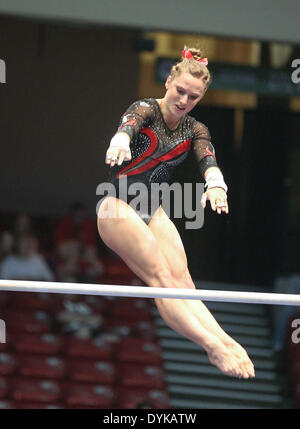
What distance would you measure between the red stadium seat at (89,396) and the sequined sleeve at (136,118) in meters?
4.26

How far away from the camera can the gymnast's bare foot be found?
4.12m

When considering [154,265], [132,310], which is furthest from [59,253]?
[154,265]

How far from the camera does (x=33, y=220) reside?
31.4 feet

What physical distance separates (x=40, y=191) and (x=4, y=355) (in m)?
2.36

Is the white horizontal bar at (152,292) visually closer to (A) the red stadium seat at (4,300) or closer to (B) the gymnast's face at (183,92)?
(B) the gymnast's face at (183,92)

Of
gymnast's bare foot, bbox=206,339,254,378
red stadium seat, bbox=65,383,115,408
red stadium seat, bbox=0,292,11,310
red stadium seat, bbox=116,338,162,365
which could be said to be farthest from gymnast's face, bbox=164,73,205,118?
red stadium seat, bbox=0,292,11,310

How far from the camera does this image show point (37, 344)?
827cm

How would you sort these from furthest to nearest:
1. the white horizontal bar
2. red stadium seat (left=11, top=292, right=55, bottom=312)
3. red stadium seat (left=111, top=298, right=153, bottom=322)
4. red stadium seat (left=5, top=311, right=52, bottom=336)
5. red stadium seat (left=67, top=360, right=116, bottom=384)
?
red stadium seat (left=111, top=298, right=153, bottom=322)
red stadium seat (left=11, top=292, right=55, bottom=312)
red stadium seat (left=5, top=311, right=52, bottom=336)
red stadium seat (left=67, top=360, right=116, bottom=384)
the white horizontal bar

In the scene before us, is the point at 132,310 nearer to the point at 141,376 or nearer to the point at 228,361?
the point at 141,376

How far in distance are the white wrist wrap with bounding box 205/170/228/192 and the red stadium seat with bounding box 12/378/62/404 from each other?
4298mm

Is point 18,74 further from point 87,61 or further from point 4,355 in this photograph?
point 4,355

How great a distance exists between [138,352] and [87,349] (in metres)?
0.49

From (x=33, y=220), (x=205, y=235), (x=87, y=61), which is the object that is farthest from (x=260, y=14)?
(x=33, y=220)

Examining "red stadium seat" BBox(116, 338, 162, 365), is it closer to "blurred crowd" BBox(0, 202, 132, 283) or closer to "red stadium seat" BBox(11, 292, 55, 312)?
"blurred crowd" BBox(0, 202, 132, 283)
